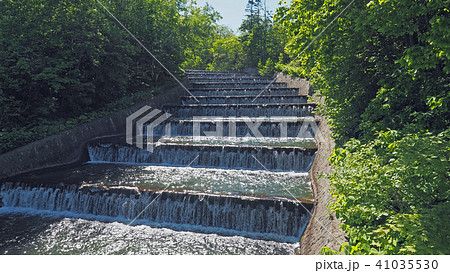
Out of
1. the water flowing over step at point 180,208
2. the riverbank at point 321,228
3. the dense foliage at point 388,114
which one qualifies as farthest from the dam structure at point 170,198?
the dense foliage at point 388,114

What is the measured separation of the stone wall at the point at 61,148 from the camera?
40.5ft

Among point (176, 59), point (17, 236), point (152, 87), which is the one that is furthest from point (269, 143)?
point (176, 59)

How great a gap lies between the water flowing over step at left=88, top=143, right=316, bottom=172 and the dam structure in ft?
0.15

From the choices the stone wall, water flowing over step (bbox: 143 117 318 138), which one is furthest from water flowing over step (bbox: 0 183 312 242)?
water flowing over step (bbox: 143 117 318 138)

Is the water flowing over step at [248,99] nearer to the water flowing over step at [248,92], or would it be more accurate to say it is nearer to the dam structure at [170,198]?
the water flowing over step at [248,92]

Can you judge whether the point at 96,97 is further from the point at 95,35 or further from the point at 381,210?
the point at 381,210

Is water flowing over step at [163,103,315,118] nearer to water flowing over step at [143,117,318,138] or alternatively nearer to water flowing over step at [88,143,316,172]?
water flowing over step at [143,117,318,138]

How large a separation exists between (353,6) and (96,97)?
16896 millimetres

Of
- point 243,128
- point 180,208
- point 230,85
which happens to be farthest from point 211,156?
point 230,85

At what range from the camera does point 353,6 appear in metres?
7.23

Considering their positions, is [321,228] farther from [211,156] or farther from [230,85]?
[230,85]

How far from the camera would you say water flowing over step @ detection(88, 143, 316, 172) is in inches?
488

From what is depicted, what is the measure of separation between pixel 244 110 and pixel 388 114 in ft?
42.3

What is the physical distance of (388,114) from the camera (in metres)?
7.47
